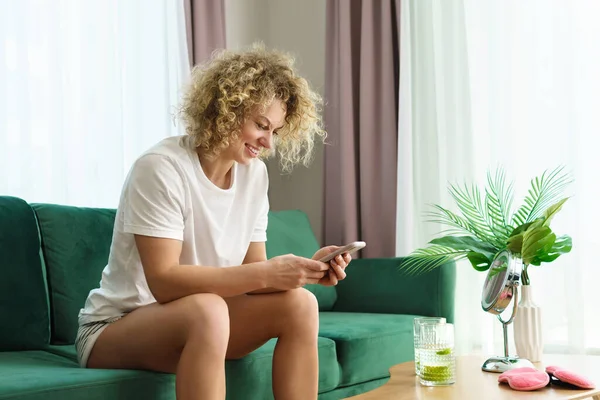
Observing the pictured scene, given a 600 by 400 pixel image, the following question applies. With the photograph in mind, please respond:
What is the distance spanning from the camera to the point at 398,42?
3605 mm

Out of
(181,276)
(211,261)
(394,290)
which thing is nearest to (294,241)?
(394,290)

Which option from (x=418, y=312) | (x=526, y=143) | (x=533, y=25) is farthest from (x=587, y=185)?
(x=418, y=312)

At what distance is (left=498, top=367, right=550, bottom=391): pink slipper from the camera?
5.44ft

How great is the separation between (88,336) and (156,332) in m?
0.24

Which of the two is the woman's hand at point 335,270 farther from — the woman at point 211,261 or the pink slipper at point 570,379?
the pink slipper at point 570,379

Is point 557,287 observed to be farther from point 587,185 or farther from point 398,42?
point 398,42

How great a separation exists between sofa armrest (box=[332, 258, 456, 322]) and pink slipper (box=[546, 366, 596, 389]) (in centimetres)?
107

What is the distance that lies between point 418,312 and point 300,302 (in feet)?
3.68

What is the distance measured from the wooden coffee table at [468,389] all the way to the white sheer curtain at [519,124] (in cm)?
122

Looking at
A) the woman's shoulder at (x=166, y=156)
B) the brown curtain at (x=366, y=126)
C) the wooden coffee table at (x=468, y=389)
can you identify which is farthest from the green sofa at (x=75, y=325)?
the brown curtain at (x=366, y=126)

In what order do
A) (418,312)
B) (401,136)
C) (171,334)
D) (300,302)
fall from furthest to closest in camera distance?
1. (401,136)
2. (418,312)
3. (300,302)
4. (171,334)

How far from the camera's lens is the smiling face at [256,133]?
1.95 m

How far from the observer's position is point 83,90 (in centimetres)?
300

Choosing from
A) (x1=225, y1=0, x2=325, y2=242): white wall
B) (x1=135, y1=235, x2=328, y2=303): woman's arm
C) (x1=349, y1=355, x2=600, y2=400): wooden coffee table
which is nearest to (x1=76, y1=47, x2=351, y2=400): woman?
(x1=135, y1=235, x2=328, y2=303): woman's arm
